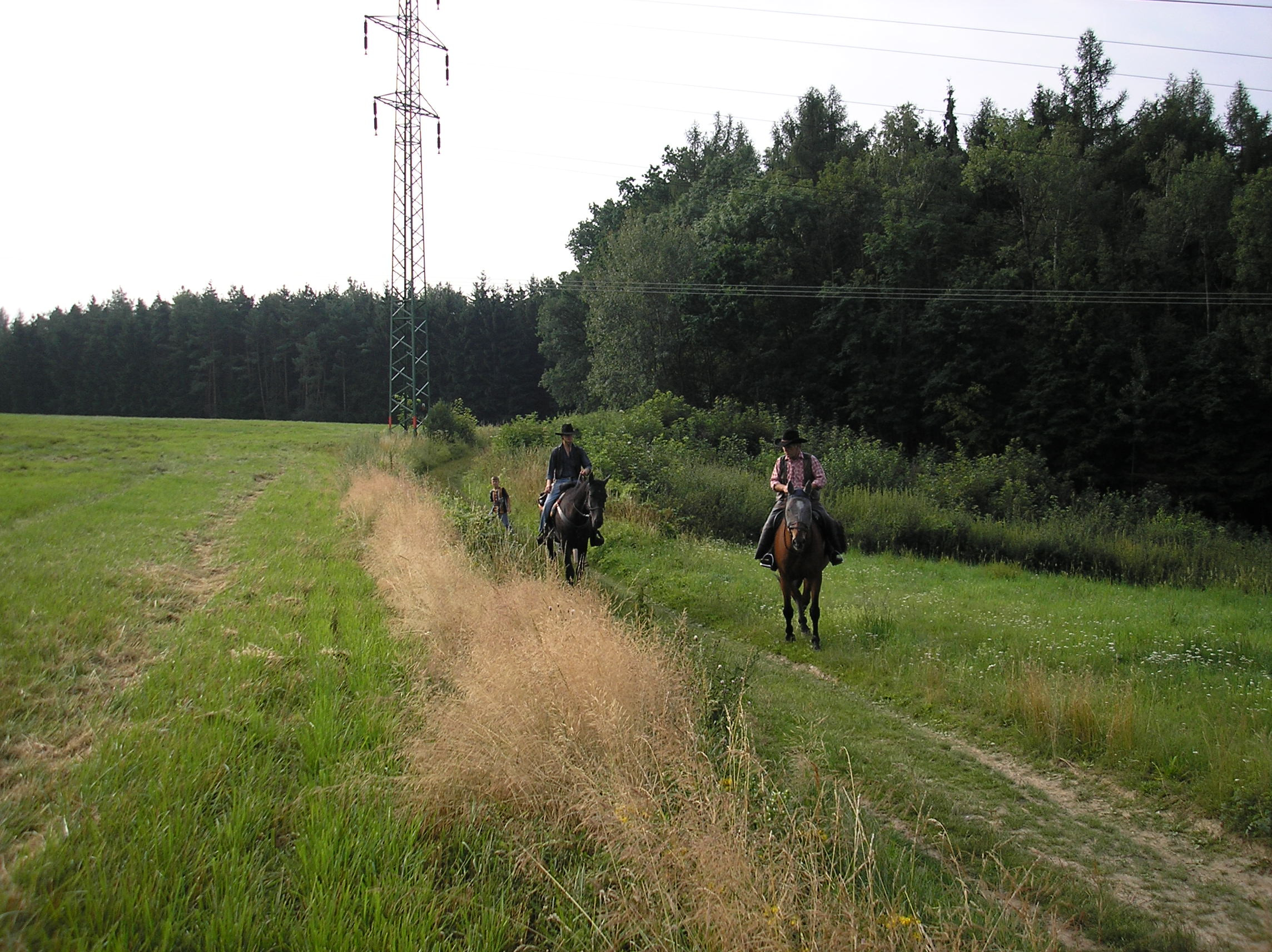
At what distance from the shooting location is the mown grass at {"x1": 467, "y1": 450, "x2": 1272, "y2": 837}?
5973mm

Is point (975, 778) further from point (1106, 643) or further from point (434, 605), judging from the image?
point (434, 605)

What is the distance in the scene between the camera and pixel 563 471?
13.1m

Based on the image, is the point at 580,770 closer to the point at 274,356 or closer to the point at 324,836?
the point at 324,836

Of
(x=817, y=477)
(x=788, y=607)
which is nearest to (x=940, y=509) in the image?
(x=817, y=477)

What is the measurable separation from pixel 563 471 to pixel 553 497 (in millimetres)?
585

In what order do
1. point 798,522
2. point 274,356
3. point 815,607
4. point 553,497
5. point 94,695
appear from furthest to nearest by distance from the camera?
point 274,356 → point 553,497 → point 815,607 → point 798,522 → point 94,695

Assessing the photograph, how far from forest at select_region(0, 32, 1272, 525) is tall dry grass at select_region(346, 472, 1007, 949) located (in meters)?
A: 33.0

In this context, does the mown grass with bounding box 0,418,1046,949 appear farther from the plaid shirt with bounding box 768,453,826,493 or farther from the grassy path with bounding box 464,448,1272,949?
the plaid shirt with bounding box 768,453,826,493

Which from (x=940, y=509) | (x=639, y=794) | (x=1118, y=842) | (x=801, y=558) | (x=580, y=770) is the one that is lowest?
(x=1118, y=842)

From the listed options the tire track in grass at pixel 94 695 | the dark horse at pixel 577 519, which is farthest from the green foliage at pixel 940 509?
the tire track in grass at pixel 94 695

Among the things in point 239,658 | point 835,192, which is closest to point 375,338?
point 835,192

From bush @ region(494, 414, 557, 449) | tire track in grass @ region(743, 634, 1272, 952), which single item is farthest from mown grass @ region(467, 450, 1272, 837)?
bush @ region(494, 414, 557, 449)

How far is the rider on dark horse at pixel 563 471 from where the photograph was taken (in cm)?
1271

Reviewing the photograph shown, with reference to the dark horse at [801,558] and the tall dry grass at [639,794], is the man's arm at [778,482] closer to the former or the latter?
the dark horse at [801,558]
